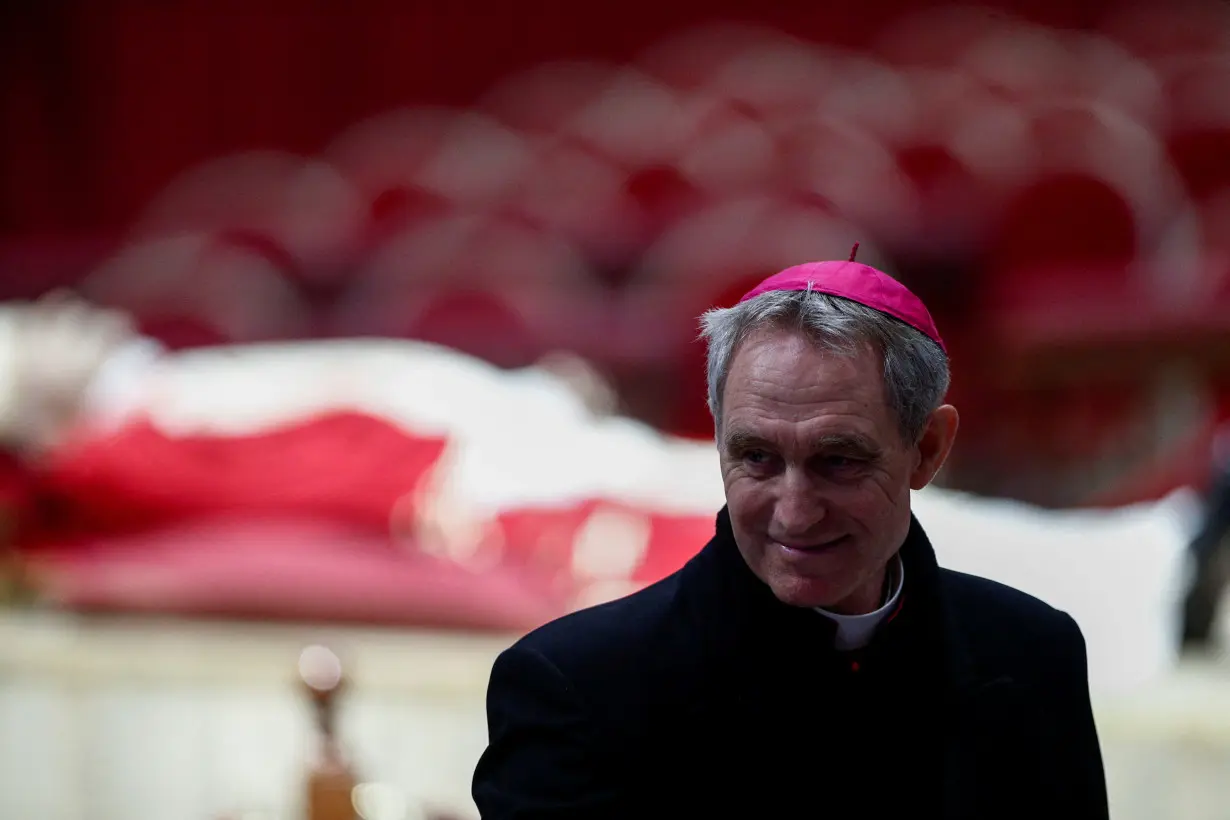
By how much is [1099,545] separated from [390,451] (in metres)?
0.95

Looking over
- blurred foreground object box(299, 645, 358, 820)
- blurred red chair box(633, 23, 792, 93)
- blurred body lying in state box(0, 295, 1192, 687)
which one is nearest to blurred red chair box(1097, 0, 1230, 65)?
blurred red chair box(633, 23, 792, 93)

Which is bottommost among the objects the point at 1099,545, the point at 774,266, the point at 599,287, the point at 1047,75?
the point at 1099,545

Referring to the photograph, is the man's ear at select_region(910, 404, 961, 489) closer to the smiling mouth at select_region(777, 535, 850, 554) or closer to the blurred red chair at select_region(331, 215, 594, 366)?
the smiling mouth at select_region(777, 535, 850, 554)

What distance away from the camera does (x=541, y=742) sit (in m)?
0.71

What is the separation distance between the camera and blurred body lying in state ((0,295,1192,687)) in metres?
1.51

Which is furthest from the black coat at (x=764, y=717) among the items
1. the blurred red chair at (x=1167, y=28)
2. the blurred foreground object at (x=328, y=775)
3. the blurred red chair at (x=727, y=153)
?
the blurred red chair at (x=1167, y=28)

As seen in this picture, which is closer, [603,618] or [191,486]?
[603,618]

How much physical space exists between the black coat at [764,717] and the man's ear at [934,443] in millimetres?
66

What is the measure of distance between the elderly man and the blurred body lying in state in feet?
1.64

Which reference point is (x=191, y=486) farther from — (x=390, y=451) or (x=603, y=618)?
(x=603, y=618)

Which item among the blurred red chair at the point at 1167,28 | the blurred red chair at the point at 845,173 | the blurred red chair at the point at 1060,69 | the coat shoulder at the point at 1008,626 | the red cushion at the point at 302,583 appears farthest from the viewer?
the blurred red chair at the point at 1167,28

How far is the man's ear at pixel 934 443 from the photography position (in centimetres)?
68

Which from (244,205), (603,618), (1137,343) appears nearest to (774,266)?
(1137,343)

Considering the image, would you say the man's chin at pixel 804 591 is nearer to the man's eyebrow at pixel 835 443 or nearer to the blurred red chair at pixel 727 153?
the man's eyebrow at pixel 835 443
